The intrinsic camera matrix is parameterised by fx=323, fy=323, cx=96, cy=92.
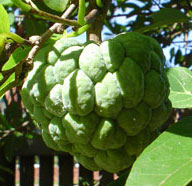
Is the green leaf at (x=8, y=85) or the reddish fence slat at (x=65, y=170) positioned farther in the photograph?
the reddish fence slat at (x=65, y=170)

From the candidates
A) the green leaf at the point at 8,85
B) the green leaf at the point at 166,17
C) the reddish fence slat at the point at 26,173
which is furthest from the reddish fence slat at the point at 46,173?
the green leaf at the point at 8,85

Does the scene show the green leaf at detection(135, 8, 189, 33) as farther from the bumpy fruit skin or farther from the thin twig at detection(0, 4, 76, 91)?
the thin twig at detection(0, 4, 76, 91)

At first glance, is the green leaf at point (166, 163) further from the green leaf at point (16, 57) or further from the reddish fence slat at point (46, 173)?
the reddish fence slat at point (46, 173)

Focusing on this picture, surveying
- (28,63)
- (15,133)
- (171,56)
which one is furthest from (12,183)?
(28,63)

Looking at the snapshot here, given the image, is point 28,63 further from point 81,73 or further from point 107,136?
point 107,136

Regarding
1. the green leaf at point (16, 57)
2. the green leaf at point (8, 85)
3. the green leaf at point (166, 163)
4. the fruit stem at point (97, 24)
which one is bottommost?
the green leaf at point (166, 163)

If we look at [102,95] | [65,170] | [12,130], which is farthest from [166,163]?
[65,170]
